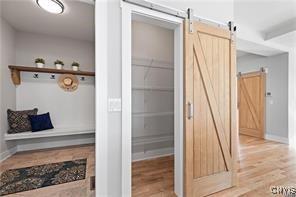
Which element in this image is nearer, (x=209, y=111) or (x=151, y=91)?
(x=209, y=111)

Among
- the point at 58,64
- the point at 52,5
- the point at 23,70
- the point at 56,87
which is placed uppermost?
the point at 52,5

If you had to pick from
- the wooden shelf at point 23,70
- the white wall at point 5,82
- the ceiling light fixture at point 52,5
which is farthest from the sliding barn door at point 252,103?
the white wall at point 5,82

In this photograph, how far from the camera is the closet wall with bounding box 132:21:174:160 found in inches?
119

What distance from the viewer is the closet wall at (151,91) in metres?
3.02

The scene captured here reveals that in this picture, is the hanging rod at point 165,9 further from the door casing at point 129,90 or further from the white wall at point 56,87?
the white wall at point 56,87

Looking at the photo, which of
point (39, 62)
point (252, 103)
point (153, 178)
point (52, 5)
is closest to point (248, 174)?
point (153, 178)

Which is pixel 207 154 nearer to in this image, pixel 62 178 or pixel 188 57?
pixel 188 57

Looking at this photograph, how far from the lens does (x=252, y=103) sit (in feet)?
16.4

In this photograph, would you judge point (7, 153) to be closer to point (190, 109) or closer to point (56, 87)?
point (56, 87)

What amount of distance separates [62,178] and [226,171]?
2355 millimetres

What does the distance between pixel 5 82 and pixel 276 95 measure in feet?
21.9

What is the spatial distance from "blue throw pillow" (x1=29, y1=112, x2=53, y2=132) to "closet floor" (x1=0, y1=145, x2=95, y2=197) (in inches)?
22.1

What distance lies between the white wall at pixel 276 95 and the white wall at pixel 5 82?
656 centimetres

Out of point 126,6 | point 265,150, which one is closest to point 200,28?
point 126,6
